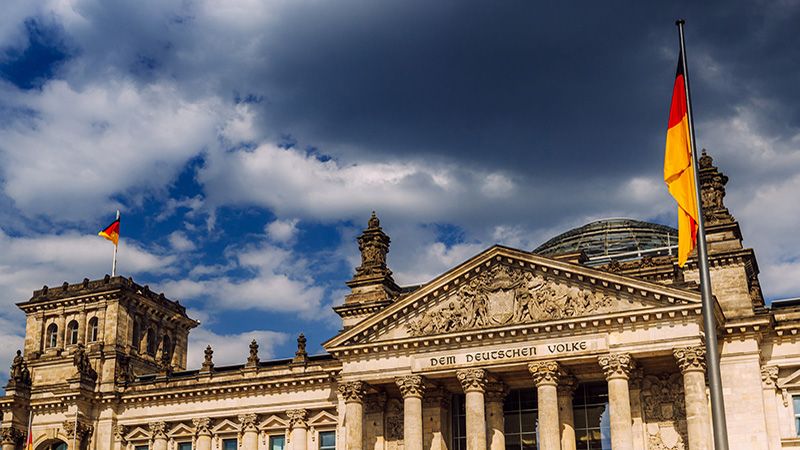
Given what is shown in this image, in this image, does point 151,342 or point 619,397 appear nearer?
point 619,397

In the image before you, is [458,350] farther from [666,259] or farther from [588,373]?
[666,259]

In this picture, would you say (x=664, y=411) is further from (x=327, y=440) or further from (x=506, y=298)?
(x=327, y=440)

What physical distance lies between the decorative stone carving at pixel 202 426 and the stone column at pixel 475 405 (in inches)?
754

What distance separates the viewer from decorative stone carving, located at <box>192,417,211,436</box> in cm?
5972

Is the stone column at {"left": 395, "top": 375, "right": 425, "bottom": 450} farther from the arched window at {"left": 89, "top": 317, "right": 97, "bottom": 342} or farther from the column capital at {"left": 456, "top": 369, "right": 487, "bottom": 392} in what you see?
the arched window at {"left": 89, "top": 317, "right": 97, "bottom": 342}

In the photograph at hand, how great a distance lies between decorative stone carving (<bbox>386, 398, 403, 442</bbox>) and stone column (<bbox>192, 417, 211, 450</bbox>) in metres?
13.1

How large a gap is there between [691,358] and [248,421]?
2757 cm

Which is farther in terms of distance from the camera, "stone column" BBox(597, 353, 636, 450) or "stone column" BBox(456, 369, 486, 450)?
"stone column" BBox(456, 369, 486, 450)

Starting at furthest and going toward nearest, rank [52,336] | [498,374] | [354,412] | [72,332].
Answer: [52,336]
[72,332]
[354,412]
[498,374]

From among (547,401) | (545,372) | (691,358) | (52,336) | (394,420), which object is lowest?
(394,420)

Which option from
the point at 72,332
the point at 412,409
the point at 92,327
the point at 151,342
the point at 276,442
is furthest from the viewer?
the point at 151,342

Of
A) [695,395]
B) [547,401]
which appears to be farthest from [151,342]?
[695,395]

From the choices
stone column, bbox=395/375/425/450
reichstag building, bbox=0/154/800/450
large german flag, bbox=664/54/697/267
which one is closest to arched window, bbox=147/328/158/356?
reichstag building, bbox=0/154/800/450

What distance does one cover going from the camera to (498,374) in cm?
4984
